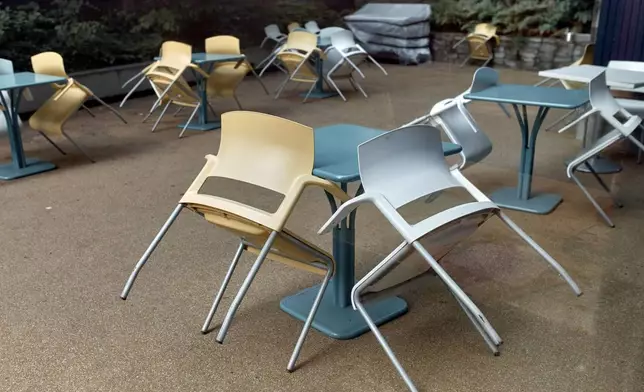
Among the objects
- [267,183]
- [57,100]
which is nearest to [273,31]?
[57,100]

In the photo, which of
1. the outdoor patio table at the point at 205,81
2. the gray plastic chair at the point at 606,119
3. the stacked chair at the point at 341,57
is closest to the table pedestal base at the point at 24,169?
the outdoor patio table at the point at 205,81

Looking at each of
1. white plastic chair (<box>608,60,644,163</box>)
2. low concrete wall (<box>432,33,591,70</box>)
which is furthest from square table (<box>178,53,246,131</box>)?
low concrete wall (<box>432,33,591,70</box>)

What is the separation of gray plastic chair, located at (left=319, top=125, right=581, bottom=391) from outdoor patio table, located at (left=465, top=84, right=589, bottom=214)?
62.4 inches

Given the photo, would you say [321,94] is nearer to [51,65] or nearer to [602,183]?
[51,65]

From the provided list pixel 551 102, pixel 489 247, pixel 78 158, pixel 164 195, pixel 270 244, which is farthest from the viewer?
pixel 78 158

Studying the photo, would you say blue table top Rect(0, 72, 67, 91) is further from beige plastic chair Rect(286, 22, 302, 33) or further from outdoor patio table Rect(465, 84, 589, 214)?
beige plastic chair Rect(286, 22, 302, 33)

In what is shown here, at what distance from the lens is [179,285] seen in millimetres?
3002

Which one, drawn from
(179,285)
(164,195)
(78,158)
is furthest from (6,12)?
(179,285)

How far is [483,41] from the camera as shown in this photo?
10102 millimetres

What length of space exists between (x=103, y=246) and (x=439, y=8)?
354 inches

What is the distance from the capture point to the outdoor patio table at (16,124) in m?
4.56

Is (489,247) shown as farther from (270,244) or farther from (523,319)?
(270,244)

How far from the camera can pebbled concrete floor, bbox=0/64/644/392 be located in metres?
2.31

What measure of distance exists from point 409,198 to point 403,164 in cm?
13
